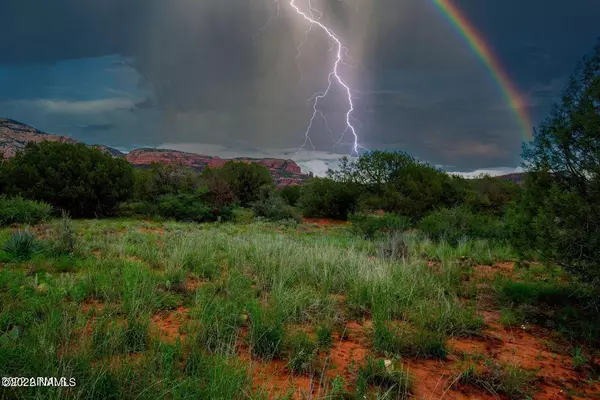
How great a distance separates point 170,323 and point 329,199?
24.7 m

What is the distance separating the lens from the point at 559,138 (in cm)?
534

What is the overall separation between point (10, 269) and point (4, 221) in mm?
10743

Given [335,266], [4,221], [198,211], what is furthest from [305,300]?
[198,211]

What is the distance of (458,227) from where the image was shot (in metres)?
14.2

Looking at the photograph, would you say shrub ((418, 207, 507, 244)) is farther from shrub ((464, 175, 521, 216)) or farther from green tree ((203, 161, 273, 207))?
green tree ((203, 161, 273, 207))

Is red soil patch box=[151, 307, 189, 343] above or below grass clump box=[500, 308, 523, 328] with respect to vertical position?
below

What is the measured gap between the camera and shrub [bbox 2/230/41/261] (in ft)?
20.8

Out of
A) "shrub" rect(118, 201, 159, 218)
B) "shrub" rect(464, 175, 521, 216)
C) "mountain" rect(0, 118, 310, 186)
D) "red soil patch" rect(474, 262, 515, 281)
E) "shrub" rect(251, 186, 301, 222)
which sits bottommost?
"shrub" rect(118, 201, 159, 218)

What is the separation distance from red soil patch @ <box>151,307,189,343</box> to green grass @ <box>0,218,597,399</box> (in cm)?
7

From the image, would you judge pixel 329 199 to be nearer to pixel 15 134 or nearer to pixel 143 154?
pixel 15 134

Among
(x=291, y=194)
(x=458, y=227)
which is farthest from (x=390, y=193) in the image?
(x=291, y=194)

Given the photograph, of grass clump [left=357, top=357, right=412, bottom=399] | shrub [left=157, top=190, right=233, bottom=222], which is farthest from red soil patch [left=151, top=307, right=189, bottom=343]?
shrub [left=157, top=190, right=233, bottom=222]

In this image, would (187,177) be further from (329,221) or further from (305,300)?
(305,300)

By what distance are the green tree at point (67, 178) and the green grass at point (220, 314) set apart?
16.5m
